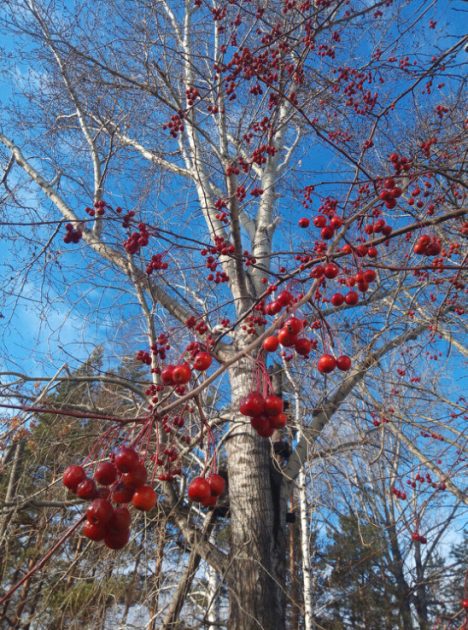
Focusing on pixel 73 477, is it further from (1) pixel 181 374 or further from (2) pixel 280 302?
(2) pixel 280 302

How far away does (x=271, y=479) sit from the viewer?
3.99 m

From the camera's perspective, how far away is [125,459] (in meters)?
0.99

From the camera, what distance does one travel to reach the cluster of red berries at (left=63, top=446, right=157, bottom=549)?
0.99 meters

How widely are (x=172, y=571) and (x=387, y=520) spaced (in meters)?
8.43

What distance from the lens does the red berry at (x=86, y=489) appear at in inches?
39.3

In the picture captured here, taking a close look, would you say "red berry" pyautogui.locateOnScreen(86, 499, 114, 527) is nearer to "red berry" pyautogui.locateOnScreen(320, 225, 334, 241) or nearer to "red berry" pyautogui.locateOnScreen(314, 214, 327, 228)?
"red berry" pyautogui.locateOnScreen(320, 225, 334, 241)

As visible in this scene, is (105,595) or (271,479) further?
(271,479)

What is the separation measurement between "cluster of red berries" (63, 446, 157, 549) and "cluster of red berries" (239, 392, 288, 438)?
0.96 feet

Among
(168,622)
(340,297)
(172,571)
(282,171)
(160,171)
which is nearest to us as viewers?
(340,297)

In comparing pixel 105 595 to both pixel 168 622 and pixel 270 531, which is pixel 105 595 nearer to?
pixel 168 622

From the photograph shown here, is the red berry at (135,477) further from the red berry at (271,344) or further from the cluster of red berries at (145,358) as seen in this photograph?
the cluster of red berries at (145,358)

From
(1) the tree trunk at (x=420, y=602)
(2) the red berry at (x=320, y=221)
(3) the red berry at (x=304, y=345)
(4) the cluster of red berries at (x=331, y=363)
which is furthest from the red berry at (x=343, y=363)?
(1) the tree trunk at (x=420, y=602)

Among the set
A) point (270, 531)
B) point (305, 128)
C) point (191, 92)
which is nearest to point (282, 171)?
point (305, 128)

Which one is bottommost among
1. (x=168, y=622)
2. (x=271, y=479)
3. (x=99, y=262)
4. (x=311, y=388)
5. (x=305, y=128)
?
(x=168, y=622)
